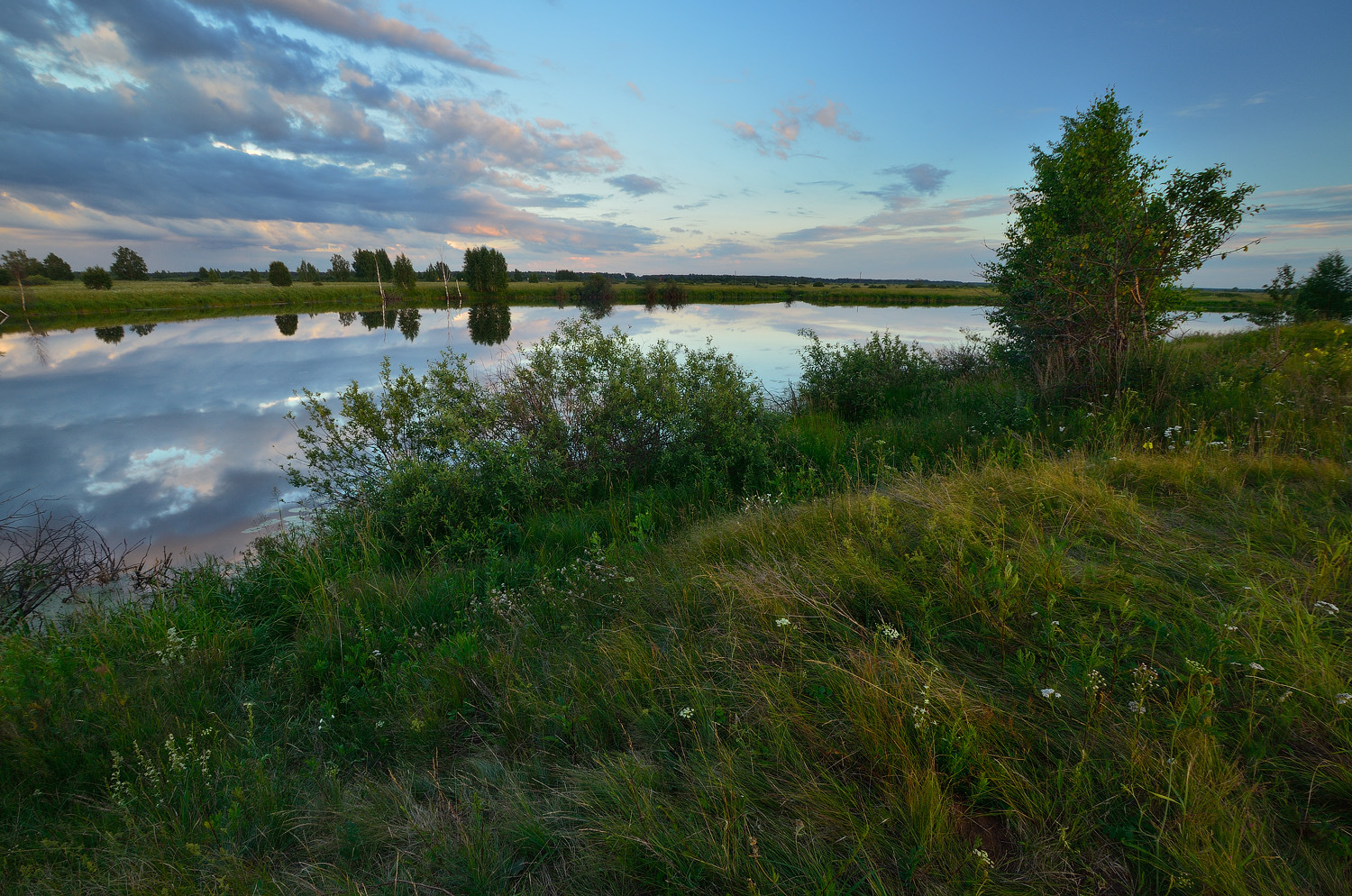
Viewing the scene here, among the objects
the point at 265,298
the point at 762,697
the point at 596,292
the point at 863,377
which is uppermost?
the point at 596,292

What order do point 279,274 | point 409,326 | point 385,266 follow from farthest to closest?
point 385,266, point 279,274, point 409,326

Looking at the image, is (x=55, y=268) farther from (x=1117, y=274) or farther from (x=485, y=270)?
(x=1117, y=274)

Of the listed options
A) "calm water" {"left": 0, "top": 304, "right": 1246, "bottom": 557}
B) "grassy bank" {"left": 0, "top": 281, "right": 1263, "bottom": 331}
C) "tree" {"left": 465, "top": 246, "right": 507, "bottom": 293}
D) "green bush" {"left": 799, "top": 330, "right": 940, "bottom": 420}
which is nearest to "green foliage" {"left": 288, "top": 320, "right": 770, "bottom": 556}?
"calm water" {"left": 0, "top": 304, "right": 1246, "bottom": 557}

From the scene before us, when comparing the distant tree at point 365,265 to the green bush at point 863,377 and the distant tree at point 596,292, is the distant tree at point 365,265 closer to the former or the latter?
the distant tree at point 596,292

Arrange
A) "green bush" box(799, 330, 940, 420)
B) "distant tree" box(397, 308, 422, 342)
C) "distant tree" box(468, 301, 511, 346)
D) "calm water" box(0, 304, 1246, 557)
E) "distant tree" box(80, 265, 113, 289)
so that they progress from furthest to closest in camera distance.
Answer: "distant tree" box(80, 265, 113, 289) < "distant tree" box(397, 308, 422, 342) < "distant tree" box(468, 301, 511, 346) < "green bush" box(799, 330, 940, 420) < "calm water" box(0, 304, 1246, 557)

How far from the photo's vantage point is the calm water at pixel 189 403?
28.8ft

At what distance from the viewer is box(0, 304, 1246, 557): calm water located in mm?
8766

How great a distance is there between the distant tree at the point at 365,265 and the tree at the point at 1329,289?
355ft

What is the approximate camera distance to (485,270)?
255 ft

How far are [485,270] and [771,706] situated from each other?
3349 inches

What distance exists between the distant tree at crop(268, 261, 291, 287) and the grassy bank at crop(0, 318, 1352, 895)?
9166 centimetres

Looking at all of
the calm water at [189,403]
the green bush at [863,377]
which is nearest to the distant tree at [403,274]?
the calm water at [189,403]

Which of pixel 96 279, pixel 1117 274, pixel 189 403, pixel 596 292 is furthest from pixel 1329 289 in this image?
pixel 96 279

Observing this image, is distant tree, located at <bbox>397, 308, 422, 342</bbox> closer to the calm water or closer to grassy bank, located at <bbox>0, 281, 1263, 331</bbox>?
the calm water
